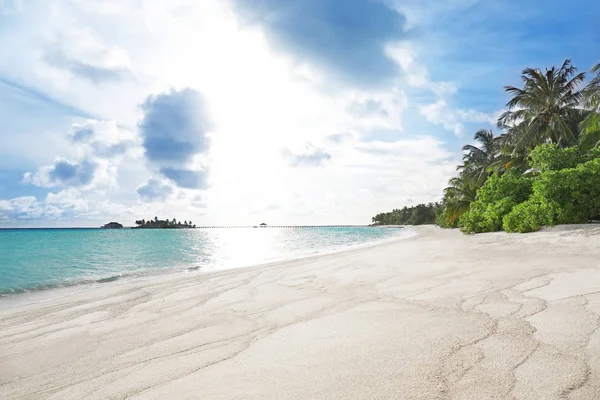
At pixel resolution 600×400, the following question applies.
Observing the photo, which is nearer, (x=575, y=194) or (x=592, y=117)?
(x=575, y=194)

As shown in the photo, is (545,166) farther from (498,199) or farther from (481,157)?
(481,157)

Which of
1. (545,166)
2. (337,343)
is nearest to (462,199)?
(545,166)

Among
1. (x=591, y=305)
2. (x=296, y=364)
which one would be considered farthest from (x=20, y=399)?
(x=591, y=305)

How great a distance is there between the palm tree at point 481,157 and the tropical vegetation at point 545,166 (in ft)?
5.84

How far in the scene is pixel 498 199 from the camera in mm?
22031

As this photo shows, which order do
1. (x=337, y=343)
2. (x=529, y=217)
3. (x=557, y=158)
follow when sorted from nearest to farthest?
(x=337, y=343), (x=529, y=217), (x=557, y=158)

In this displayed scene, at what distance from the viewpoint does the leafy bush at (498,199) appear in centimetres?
2078

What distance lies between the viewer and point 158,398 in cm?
273

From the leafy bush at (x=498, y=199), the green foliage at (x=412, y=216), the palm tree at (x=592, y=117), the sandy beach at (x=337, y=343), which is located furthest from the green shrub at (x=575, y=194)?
the green foliage at (x=412, y=216)

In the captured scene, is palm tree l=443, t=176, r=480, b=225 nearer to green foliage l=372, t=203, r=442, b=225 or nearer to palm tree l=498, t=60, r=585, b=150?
palm tree l=498, t=60, r=585, b=150

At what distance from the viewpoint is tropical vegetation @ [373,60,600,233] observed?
15.7 m

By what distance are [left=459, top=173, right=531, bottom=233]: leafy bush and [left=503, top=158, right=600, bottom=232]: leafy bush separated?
432 centimetres

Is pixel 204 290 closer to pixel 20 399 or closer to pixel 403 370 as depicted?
pixel 20 399

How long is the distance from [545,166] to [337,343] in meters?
19.0
